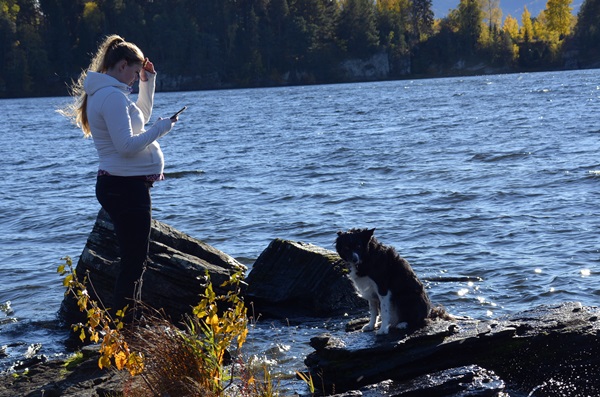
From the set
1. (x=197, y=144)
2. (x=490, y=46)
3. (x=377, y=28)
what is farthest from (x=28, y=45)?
(x=197, y=144)

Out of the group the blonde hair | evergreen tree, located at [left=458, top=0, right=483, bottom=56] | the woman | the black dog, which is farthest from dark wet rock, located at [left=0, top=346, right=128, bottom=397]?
evergreen tree, located at [left=458, top=0, right=483, bottom=56]

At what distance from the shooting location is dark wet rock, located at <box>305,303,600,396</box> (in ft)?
21.5

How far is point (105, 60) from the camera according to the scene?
6949 mm

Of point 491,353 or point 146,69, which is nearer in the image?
point 491,353

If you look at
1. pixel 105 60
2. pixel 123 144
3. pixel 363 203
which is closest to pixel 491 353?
pixel 123 144

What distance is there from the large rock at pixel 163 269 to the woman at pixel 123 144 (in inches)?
88.3

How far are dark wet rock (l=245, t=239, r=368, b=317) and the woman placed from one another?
3.21m

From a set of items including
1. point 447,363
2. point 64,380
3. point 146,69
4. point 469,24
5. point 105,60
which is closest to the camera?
point 447,363

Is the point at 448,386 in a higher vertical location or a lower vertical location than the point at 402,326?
lower

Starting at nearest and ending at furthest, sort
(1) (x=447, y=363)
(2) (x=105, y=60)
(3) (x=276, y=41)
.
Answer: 1. (1) (x=447, y=363)
2. (2) (x=105, y=60)
3. (3) (x=276, y=41)

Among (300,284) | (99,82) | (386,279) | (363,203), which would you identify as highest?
(99,82)

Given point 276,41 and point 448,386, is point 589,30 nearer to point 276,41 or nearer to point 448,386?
point 276,41

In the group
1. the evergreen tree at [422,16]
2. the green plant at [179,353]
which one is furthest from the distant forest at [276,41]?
the green plant at [179,353]

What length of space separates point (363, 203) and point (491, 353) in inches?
454
